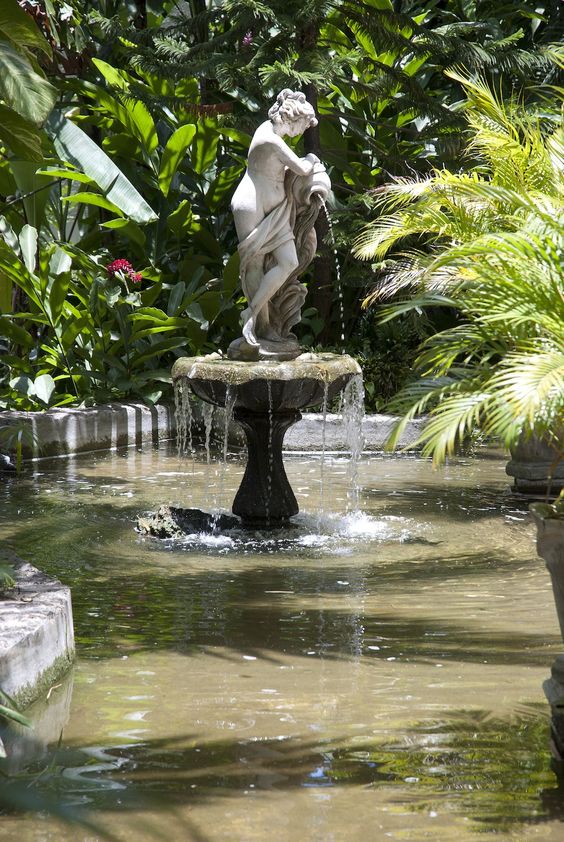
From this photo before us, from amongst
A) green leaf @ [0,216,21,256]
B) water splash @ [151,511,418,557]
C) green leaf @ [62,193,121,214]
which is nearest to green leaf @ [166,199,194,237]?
green leaf @ [62,193,121,214]

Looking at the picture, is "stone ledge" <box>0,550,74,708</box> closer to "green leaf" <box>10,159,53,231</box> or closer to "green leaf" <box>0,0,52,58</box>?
"green leaf" <box>0,0,52,58</box>

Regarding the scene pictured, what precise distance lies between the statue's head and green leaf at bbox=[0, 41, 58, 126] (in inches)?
91.6

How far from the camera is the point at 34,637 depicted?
3.75 meters

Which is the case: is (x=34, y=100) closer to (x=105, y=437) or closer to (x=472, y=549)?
(x=472, y=549)

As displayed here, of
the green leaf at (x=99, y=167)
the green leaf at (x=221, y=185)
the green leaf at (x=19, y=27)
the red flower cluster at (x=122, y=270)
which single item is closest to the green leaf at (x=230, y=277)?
the green leaf at (x=99, y=167)

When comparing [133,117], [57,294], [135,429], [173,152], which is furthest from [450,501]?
[133,117]

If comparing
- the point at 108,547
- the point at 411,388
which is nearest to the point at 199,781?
the point at 411,388

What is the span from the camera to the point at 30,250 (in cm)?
1077

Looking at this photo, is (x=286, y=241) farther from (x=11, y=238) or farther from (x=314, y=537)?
(x=11, y=238)

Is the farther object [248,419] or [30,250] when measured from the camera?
[30,250]

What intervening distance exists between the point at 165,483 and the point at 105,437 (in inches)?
75.9

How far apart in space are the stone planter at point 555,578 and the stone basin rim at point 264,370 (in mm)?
3081

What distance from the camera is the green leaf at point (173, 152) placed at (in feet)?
39.6

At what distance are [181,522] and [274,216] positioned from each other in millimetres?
1846
